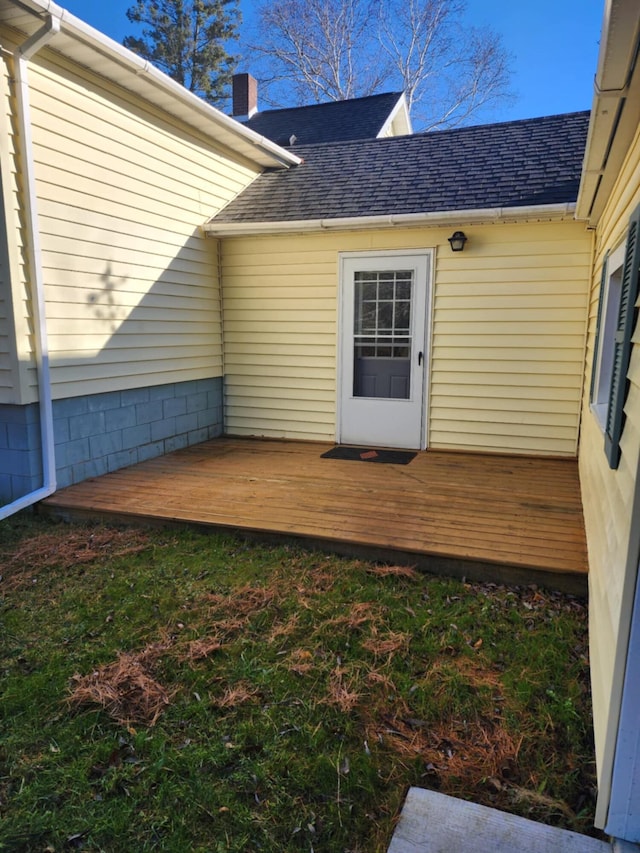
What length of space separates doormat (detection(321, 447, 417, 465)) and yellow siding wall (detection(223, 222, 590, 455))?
0.35 meters

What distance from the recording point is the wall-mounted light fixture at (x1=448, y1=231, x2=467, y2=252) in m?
5.15

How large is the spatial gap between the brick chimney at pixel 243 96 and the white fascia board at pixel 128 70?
5848 mm

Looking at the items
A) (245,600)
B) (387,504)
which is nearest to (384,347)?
(387,504)

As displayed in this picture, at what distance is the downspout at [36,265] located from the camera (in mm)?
3619

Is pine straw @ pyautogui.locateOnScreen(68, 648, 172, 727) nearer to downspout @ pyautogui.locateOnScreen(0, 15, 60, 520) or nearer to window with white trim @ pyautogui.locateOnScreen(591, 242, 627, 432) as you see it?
downspout @ pyautogui.locateOnScreen(0, 15, 60, 520)

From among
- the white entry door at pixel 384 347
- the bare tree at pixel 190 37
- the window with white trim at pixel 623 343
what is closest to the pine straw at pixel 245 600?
the window with white trim at pixel 623 343

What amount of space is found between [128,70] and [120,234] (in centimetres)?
120

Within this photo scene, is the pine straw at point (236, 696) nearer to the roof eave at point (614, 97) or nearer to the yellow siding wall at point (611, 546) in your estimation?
the yellow siding wall at point (611, 546)

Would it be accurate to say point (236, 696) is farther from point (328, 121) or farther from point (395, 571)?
point (328, 121)

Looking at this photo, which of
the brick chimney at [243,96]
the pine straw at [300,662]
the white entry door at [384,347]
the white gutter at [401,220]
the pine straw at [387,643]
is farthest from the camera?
the brick chimney at [243,96]

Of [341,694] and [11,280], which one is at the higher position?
[11,280]

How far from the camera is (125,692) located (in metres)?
2.18

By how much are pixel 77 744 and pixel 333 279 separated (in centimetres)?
468

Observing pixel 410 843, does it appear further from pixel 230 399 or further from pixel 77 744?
pixel 230 399
